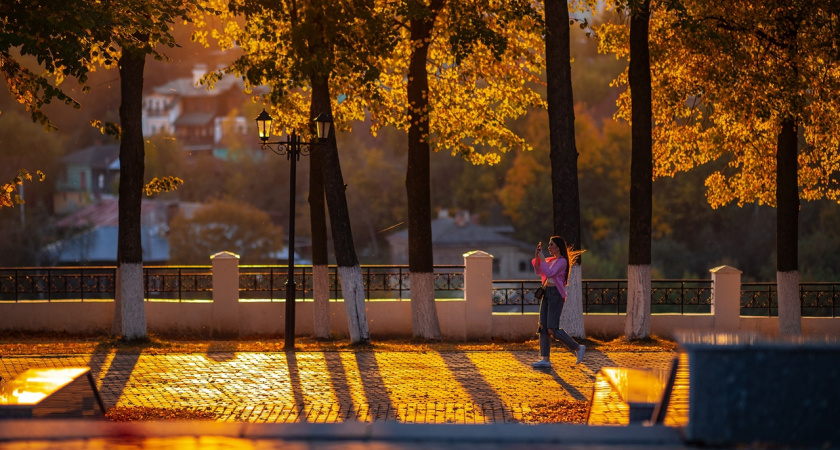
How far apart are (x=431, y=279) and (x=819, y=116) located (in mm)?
8395

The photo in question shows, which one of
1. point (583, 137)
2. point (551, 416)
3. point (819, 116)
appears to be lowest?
point (551, 416)

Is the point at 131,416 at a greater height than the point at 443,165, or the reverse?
the point at 443,165

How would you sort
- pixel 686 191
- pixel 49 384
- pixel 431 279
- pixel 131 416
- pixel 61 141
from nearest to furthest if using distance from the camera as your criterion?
1. pixel 49 384
2. pixel 131 416
3. pixel 431 279
4. pixel 686 191
5. pixel 61 141

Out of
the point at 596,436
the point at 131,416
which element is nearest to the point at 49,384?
the point at 131,416

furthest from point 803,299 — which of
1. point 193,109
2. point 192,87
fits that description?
point 193,109

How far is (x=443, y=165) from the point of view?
241 feet

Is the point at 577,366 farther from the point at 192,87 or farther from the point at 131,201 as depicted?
the point at 192,87

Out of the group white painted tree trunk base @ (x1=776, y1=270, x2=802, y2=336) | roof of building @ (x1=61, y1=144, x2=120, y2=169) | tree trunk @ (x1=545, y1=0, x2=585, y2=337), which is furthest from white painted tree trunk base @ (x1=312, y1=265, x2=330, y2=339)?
roof of building @ (x1=61, y1=144, x2=120, y2=169)

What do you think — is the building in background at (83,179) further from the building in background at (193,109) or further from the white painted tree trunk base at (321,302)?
the white painted tree trunk base at (321,302)

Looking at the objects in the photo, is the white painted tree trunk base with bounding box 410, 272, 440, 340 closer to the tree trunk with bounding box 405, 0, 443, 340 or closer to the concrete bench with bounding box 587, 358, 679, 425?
the tree trunk with bounding box 405, 0, 443, 340

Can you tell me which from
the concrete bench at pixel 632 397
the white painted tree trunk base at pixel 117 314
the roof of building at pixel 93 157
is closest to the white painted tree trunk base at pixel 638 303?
the concrete bench at pixel 632 397

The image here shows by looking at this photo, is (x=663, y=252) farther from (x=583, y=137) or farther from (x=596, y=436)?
(x=596, y=436)

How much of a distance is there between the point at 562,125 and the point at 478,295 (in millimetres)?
4879

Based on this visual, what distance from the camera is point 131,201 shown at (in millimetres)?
19328
